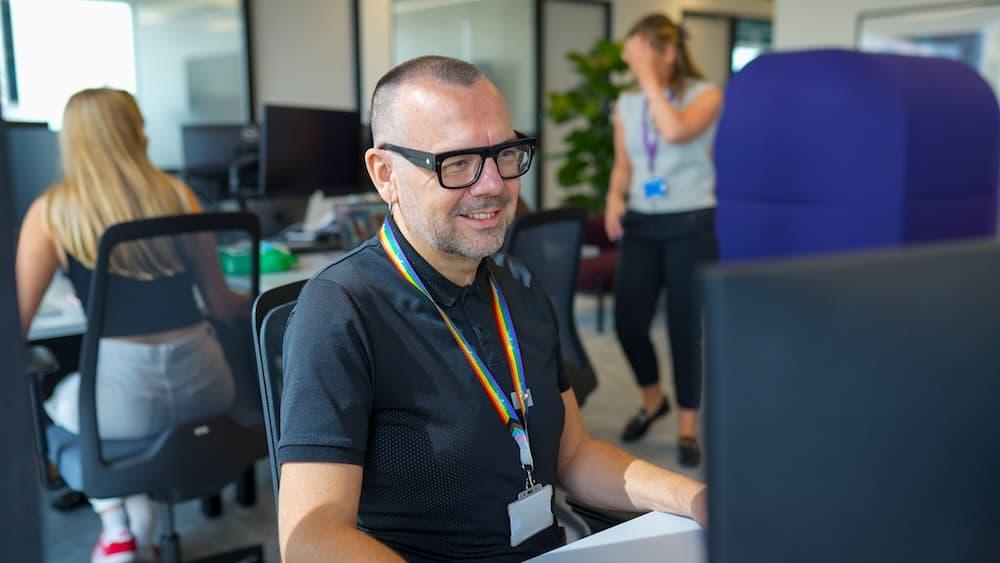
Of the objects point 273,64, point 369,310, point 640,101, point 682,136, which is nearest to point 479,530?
point 369,310

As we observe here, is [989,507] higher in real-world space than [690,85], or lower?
lower

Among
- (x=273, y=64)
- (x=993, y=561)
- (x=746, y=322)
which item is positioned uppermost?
(x=273, y=64)

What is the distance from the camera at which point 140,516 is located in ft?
7.86

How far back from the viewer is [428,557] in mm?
1229

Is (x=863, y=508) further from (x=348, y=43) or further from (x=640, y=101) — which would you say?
(x=348, y=43)

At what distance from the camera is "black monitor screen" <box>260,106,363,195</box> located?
3.71 m

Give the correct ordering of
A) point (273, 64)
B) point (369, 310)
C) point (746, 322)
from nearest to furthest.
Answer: point (746, 322) → point (369, 310) → point (273, 64)

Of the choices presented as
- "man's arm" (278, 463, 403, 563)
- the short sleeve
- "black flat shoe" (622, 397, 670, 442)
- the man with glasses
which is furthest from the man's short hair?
"black flat shoe" (622, 397, 670, 442)

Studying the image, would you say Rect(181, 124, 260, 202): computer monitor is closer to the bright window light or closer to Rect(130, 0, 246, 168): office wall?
the bright window light

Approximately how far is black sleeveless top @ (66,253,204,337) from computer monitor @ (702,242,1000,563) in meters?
1.85

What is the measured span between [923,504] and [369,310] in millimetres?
813

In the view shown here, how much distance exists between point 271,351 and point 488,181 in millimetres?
405

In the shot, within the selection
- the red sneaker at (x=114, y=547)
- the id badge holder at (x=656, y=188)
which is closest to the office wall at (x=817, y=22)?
the id badge holder at (x=656, y=188)

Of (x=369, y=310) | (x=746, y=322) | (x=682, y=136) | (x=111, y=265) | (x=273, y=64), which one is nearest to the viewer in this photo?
(x=746, y=322)
